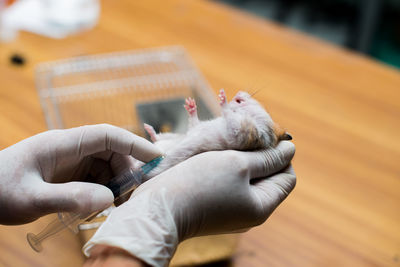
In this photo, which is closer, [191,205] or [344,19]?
[191,205]

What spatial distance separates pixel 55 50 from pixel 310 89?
1107mm

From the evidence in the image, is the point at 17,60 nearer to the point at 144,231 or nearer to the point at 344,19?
the point at 144,231

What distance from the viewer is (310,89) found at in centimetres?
153

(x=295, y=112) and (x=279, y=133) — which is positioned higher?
(x=279, y=133)

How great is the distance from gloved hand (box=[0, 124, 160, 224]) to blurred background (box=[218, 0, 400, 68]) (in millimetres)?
2130

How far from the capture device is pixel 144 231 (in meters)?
0.64

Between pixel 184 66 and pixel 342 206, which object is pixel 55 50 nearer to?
pixel 184 66

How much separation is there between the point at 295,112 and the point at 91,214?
941mm

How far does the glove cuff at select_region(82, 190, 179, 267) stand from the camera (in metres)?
0.62

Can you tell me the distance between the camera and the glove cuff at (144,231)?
2.04 feet

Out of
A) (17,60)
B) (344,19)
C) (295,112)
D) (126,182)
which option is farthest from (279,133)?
(344,19)

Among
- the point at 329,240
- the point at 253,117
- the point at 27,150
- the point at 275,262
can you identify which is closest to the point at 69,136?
the point at 27,150

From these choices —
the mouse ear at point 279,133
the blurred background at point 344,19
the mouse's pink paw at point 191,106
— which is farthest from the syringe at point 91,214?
the blurred background at point 344,19

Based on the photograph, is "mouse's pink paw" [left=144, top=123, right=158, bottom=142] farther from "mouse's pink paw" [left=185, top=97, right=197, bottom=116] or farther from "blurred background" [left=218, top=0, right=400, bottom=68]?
"blurred background" [left=218, top=0, right=400, bottom=68]
